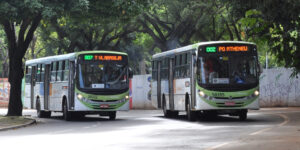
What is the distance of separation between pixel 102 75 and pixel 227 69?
5.93 meters

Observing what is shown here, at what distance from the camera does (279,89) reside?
38.6 meters

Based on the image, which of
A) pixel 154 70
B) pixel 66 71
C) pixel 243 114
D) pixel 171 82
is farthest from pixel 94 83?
pixel 243 114

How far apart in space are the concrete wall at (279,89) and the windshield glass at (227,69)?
13.3 metres

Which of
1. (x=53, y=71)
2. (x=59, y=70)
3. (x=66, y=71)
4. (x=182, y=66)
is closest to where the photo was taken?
(x=182, y=66)

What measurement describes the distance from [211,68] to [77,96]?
6166 mm

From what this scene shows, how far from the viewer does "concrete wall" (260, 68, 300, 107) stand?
38.0 meters

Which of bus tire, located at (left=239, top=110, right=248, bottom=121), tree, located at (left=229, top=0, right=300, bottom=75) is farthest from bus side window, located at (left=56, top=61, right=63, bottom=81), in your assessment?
tree, located at (left=229, top=0, right=300, bottom=75)

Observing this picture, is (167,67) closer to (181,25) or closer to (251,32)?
(251,32)

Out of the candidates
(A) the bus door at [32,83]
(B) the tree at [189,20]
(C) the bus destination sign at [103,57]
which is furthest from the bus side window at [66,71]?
(B) the tree at [189,20]

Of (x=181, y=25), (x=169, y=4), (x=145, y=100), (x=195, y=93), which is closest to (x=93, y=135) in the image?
(x=195, y=93)

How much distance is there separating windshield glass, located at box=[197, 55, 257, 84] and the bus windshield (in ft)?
16.3

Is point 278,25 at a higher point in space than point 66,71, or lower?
higher

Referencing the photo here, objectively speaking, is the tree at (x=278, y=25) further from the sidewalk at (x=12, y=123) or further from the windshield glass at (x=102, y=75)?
the windshield glass at (x=102, y=75)

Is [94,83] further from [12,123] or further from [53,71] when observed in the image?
[53,71]
